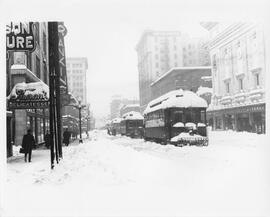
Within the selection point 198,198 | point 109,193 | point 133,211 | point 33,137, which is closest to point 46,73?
point 33,137

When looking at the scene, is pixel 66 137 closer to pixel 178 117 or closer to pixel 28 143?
pixel 28 143

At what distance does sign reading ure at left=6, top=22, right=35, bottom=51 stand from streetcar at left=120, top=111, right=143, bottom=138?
7.18 ft

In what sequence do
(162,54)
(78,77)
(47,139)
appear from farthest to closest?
(162,54) → (78,77) → (47,139)

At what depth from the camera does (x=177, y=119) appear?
784 cm

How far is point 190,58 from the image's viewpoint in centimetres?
662

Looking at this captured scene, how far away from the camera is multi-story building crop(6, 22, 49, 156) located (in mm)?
6059

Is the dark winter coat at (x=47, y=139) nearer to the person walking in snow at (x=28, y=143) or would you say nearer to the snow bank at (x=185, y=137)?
the person walking in snow at (x=28, y=143)

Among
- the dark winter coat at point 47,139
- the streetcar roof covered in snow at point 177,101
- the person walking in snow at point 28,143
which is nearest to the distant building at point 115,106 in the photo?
the streetcar roof covered in snow at point 177,101

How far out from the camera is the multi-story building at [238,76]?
631 centimetres

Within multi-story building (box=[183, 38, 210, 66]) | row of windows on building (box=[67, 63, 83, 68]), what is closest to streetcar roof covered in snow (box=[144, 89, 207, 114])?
multi-story building (box=[183, 38, 210, 66])

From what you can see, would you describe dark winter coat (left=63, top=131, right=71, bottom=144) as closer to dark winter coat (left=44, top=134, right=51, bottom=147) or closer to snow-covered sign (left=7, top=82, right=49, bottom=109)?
dark winter coat (left=44, top=134, right=51, bottom=147)

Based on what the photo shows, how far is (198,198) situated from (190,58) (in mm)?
2521

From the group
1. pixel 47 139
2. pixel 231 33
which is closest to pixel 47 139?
pixel 47 139

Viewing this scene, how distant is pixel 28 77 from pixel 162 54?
2.53 m
